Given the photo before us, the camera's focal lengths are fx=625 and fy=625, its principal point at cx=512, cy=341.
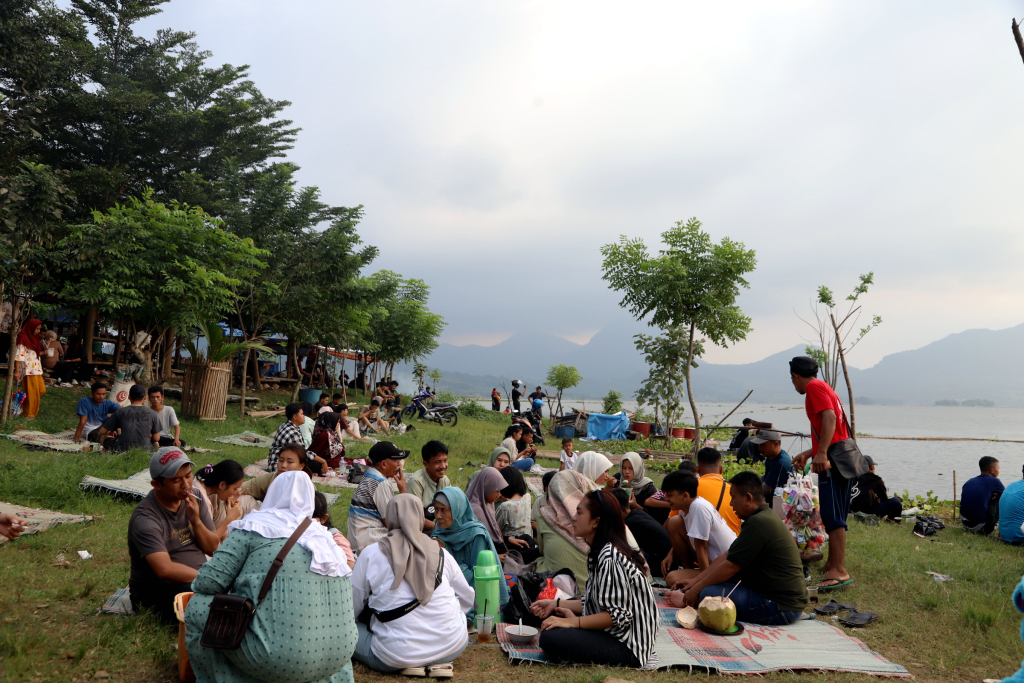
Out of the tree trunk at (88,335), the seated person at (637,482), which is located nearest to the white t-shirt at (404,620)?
the seated person at (637,482)

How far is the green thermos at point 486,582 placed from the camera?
410 centimetres

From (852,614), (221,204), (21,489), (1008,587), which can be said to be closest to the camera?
(852,614)

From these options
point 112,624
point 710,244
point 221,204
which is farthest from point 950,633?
point 221,204

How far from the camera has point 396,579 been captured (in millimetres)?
3428

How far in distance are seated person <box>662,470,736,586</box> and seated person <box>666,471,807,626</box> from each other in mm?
413

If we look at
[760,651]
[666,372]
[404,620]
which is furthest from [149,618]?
[666,372]

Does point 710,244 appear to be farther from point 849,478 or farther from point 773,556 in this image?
point 773,556

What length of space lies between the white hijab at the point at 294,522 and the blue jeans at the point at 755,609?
2.79 meters

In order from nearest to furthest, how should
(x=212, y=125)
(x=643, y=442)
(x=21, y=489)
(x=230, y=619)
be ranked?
1. (x=230, y=619)
2. (x=21, y=489)
3. (x=643, y=442)
4. (x=212, y=125)

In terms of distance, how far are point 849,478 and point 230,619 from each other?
4.69 m

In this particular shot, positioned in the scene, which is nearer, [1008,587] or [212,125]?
[1008,587]

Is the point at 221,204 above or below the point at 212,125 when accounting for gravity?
below

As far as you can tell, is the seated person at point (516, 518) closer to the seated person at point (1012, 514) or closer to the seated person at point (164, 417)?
the seated person at point (164, 417)

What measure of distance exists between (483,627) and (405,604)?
83cm
